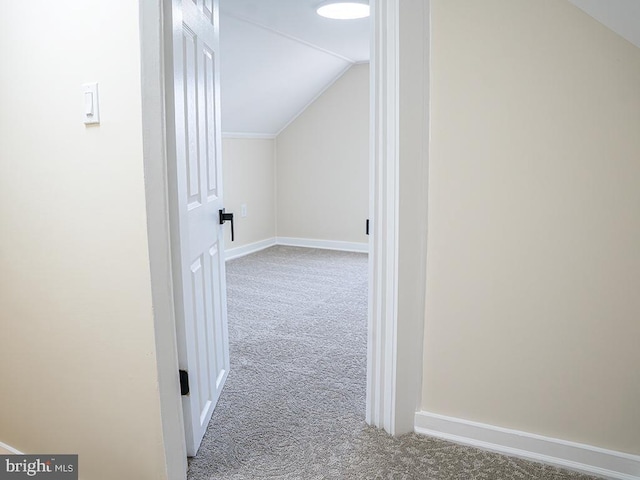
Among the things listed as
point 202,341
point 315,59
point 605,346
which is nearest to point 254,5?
point 315,59

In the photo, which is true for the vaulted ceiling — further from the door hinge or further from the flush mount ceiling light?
the door hinge

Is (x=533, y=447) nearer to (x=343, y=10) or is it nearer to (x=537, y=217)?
(x=537, y=217)

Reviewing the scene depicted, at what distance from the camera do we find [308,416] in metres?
1.88

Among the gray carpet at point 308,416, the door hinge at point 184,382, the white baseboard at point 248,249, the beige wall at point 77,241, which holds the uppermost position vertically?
the beige wall at point 77,241

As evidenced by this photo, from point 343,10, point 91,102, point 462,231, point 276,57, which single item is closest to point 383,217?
point 462,231

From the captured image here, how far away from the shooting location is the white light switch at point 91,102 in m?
1.29

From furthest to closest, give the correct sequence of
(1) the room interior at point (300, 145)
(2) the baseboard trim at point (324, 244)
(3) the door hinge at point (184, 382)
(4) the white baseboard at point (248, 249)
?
1. (2) the baseboard trim at point (324, 244)
2. (4) the white baseboard at point (248, 249)
3. (1) the room interior at point (300, 145)
4. (3) the door hinge at point (184, 382)

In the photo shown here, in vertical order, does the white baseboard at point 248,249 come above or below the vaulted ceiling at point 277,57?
below

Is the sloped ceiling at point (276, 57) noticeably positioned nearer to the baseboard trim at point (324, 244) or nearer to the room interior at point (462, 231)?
the baseboard trim at point (324, 244)

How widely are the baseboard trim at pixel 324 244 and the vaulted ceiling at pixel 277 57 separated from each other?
115 centimetres

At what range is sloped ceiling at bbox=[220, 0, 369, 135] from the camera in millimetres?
3012

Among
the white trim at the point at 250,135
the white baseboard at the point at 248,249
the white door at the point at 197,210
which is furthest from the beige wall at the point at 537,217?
the white trim at the point at 250,135

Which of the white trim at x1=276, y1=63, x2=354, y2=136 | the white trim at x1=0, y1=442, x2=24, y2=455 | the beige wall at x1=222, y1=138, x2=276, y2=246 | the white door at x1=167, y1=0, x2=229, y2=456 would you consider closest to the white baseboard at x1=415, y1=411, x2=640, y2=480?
the white door at x1=167, y1=0, x2=229, y2=456

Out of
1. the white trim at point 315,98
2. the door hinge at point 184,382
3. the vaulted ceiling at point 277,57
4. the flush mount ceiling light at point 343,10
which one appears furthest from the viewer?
the white trim at point 315,98
